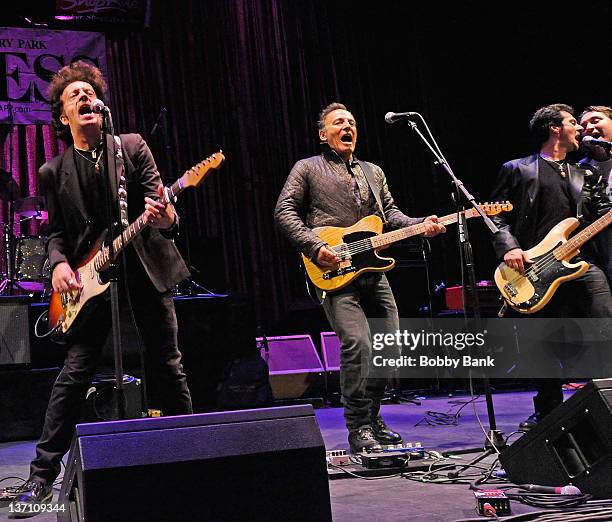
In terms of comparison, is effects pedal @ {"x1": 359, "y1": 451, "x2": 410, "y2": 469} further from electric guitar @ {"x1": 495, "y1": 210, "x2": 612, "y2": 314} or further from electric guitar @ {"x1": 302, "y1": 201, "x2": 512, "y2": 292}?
electric guitar @ {"x1": 495, "y1": 210, "x2": 612, "y2": 314}

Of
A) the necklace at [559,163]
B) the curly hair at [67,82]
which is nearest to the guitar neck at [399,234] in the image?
the necklace at [559,163]

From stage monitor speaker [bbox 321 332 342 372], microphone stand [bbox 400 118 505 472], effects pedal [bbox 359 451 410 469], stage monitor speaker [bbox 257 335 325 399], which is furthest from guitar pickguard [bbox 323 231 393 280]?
stage monitor speaker [bbox 321 332 342 372]

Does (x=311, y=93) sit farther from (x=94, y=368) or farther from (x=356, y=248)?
(x=94, y=368)

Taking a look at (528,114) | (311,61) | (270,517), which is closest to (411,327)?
(528,114)

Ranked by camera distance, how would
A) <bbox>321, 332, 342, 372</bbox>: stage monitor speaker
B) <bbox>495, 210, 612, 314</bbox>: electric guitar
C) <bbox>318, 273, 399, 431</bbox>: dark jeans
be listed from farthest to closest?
<bbox>321, 332, 342, 372</bbox>: stage monitor speaker → <bbox>495, 210, 612, 314</bbox>: electric guitar → <bbox>318, 273, 399, 431</bbox>: dark jeans

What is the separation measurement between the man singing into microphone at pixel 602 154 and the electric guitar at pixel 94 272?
92.3 inches

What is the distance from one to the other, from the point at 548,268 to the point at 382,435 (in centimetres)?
147

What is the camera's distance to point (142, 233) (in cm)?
385

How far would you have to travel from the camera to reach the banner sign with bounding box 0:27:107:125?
9.16m

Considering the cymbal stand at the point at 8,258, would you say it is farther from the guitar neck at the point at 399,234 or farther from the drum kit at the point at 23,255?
the guitar neck at the point at 399,234

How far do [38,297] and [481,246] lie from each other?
5.32 m

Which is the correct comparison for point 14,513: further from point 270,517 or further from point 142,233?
point 270,517

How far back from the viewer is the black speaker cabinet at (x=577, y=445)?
9.57 feet

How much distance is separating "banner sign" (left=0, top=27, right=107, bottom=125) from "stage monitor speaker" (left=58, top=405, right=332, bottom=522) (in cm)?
756
